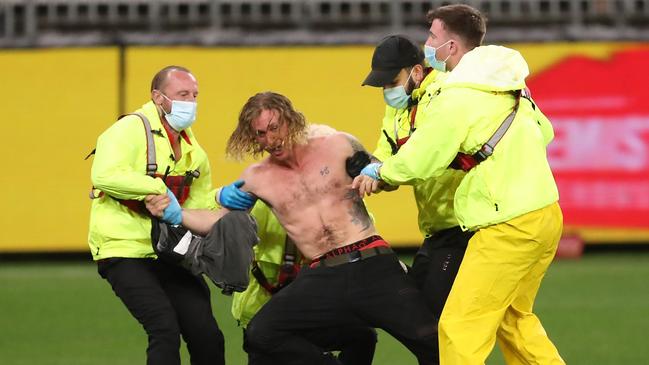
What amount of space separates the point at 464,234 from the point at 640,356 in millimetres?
2737

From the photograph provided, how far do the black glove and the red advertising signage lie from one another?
8.22 metres

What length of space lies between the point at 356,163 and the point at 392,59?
0.78m

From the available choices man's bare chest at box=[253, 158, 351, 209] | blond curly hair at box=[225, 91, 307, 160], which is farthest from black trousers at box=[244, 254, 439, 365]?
blond curly hair at box=[225, 91, 307, 160]

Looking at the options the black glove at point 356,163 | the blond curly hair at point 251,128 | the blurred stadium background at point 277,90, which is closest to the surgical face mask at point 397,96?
the black glove at point 356,163

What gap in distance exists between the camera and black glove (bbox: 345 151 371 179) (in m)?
7.37

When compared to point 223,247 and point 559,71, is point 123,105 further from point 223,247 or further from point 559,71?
point 223,247

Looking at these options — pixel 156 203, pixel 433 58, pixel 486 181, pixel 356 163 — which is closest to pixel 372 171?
pixel 356 163

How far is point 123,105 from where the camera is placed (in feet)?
50.3

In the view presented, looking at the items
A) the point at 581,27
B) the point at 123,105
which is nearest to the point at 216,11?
the point at 123,105

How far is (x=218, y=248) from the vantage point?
299 inches

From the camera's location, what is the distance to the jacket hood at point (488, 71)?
6.77 metres

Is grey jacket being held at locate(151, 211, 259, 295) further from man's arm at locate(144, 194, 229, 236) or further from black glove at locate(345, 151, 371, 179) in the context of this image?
black glove at locate(345, 151, 371, 179)

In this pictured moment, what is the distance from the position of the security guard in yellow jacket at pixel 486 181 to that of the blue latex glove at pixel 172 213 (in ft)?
4.57

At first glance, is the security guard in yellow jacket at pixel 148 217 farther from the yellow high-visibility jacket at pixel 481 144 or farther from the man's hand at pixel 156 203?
the yellow high-visibility jacket at pixel 481 144
